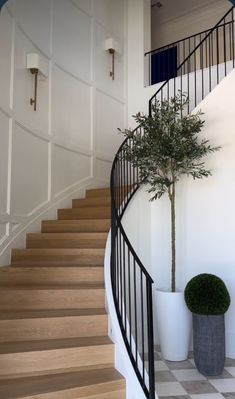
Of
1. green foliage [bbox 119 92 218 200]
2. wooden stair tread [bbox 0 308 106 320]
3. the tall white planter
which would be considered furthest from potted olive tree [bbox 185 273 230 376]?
green foliage [bbox 119 92 218 200]

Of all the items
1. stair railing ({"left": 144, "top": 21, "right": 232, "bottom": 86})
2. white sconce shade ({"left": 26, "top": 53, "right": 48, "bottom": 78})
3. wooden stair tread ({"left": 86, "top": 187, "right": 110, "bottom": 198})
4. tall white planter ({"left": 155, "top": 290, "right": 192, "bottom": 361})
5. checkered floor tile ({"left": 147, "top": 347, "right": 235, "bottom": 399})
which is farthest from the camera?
stair railing ({"left": 144, "top": 21, "right": 232, "bottom": 86})

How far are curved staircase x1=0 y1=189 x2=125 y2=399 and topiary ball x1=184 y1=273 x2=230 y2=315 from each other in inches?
36.0

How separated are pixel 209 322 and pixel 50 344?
1.55 metres

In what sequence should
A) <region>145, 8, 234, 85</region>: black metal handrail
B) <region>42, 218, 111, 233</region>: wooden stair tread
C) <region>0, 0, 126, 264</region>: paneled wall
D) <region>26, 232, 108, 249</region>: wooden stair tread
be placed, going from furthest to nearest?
<region>145, 8, 234, 85</region>: black metal handrail
<region>42, 218, 111, 233</region>: wooden stair tread
<region>0, 0, 126, 264</region>: paneled wall
<region>26, 232, 108, 249</region>: wooden stair tread

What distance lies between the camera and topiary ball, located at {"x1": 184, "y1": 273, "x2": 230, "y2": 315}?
133 inches

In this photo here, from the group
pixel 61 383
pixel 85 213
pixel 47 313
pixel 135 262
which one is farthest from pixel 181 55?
pixel 61 383

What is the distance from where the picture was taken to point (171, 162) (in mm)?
3984

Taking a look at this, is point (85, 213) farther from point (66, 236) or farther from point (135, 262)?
point (135, 262)

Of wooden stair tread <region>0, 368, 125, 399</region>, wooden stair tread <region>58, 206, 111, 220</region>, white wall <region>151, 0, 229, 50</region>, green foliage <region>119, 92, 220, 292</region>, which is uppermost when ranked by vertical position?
white wall <region>151, 0, 229, 50</region>

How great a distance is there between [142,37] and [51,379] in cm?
611

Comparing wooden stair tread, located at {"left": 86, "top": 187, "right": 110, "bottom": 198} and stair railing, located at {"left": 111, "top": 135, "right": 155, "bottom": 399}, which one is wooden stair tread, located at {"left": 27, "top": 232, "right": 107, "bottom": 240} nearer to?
stair railing, located at {"left": 111, "top": 135, "right": 155, "bottom": 399}

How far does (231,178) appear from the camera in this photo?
4051 mm

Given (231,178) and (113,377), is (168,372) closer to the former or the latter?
(113,377)

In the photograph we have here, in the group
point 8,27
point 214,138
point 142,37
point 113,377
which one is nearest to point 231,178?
point 214,138
